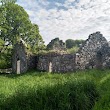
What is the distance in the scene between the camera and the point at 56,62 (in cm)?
2159

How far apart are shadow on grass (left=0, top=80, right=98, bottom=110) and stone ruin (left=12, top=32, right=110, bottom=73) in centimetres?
1181

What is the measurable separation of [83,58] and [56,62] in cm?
233

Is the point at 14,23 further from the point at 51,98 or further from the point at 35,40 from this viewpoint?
the point at 51,98

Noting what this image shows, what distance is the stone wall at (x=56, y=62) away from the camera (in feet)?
68.0

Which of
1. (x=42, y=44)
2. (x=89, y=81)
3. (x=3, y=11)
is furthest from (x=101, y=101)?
(x=42, y=44)

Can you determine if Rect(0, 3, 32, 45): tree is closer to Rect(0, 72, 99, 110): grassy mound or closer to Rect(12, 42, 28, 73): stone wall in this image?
Rect(12, 42, 28, 73): stone wall

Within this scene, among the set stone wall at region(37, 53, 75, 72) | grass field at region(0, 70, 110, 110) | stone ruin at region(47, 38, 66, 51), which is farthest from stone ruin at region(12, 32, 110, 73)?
grass field at region(0, 70, 110, 110)

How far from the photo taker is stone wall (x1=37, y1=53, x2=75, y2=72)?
20.7m

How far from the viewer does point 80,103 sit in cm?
820

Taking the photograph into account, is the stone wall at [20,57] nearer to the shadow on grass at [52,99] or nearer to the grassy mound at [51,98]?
the grassy mound at [51,98]

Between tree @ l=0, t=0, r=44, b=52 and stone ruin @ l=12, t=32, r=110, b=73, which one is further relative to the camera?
tree @ l=0, t=0, r=44, b=52

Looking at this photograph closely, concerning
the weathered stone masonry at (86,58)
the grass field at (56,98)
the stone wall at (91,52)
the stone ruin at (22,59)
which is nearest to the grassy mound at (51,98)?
the grass field at (56,98)

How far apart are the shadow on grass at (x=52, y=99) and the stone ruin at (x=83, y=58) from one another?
11806 millimetres

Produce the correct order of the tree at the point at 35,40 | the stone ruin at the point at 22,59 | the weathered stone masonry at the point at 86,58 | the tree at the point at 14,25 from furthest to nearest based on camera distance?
the tree at the point at 35,40 → the tree at the point at 14,25 → the stone ruin at the point at 22,59 → the weathered stone masonry at the point at 86,58
